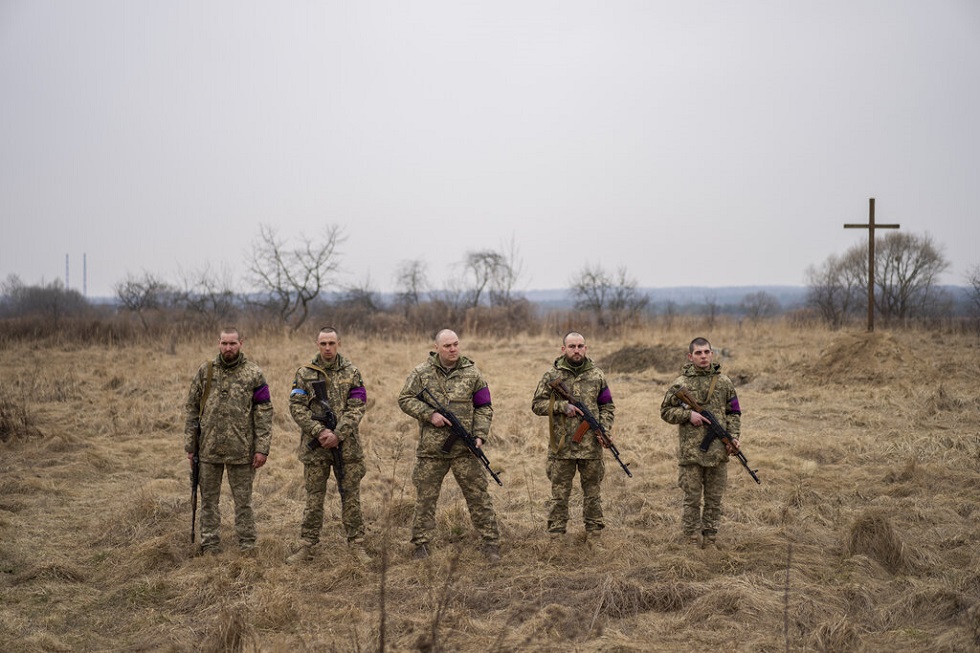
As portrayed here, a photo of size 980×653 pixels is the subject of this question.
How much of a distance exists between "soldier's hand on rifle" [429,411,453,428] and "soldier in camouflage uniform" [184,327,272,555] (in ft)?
4.88

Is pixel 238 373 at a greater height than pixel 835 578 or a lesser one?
greater

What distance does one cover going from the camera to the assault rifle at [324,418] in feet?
19.8

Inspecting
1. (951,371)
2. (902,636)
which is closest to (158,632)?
(902,636)

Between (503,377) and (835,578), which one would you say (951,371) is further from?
(835,578)

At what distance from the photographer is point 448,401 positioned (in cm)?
605

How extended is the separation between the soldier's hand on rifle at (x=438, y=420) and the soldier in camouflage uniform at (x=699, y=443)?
1906 millimetres

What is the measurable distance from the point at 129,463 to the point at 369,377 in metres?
5.43

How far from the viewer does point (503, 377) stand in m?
15.0

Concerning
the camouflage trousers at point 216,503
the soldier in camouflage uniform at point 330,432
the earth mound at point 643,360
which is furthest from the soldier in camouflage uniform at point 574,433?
the earth mound at point 643,360

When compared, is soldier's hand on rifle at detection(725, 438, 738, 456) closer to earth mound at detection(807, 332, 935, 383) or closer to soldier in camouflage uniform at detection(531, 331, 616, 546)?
soldier in camouflage uniform at detection(531, 331, 616, 546)

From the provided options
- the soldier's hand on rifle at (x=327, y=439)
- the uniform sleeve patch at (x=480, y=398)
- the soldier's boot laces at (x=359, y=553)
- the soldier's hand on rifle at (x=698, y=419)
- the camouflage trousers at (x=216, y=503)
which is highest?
the uniform sleeve patch at (x=480, y=398)

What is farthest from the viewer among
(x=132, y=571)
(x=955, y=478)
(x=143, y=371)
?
(x=143, y=371)

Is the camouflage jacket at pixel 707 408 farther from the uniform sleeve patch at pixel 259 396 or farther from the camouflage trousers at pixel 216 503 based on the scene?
the camouflage trousers at pixel 216 503

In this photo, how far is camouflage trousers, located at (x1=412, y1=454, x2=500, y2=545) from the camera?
6.07 metres
